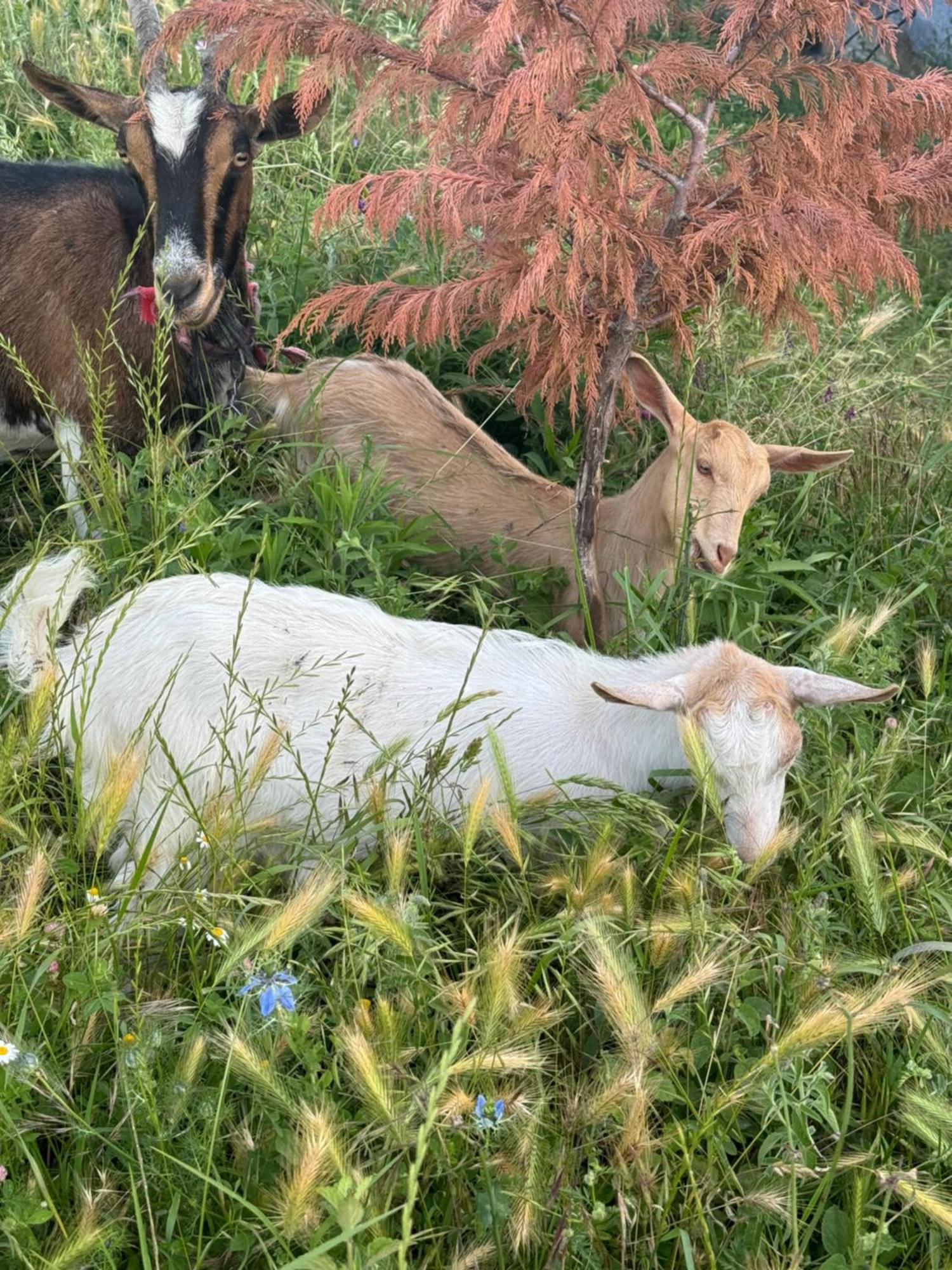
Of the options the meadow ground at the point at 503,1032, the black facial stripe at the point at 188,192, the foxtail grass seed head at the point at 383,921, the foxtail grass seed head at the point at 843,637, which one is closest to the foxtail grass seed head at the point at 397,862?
the meadow ground at the point at 503,1032

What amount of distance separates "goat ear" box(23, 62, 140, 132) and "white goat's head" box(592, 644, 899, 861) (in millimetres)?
2715

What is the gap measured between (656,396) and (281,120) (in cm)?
168

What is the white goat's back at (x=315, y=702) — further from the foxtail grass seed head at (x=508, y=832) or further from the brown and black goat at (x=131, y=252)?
the brown and black goat at (x=131, y=252)

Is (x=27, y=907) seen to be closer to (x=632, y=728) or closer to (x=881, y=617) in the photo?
(x=632, y=728)

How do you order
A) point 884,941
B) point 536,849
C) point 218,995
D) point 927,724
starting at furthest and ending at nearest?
1. point 927,724
2. point 536,849
3. point 884,941
4. point 218,995

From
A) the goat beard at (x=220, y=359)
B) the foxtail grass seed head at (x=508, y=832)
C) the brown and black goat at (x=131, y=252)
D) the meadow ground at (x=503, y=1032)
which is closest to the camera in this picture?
the meadow ground at (x=503, y=1032)

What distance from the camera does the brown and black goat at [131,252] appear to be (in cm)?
390

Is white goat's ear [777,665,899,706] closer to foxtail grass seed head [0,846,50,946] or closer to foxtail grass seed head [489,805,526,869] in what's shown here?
foxtail grass seed head [489,805,526,869]

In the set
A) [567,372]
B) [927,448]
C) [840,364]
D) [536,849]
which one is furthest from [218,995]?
[840,364]

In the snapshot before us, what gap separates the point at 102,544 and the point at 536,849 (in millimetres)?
1461

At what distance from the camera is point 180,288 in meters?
3.80

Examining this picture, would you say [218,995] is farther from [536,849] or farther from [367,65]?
[367,65]

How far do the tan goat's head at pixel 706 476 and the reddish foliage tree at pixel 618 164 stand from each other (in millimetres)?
160

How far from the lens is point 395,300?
3.60 meters
